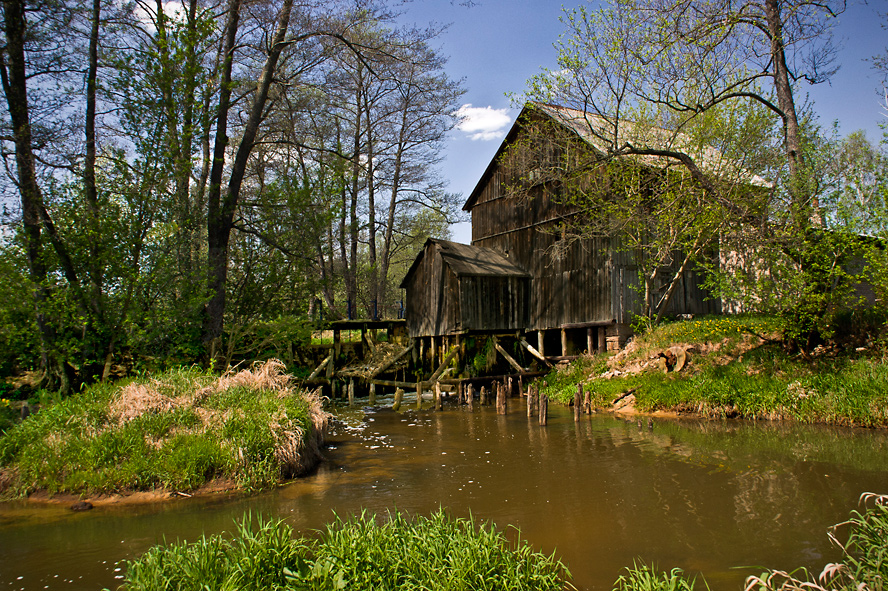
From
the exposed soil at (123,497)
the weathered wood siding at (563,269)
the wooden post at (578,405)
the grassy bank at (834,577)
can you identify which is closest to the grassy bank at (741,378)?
the wooden post at (578,405)

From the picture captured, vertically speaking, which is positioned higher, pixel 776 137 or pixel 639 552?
pixel 776 137

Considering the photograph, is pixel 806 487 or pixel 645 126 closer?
pixel 806 487

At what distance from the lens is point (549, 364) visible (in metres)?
17.6

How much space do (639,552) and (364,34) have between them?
2640cm

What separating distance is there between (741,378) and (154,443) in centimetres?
1142

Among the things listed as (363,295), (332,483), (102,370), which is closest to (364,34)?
(363,295)

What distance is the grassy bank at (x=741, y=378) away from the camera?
31.4 feet

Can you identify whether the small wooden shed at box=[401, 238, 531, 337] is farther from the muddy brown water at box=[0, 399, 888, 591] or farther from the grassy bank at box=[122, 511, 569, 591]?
the grassy bank at box=[122, 511, 569, 591]

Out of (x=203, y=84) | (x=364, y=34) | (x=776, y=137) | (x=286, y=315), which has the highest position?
(x=364, y=34)

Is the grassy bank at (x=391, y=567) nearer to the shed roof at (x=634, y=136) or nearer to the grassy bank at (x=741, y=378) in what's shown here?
the grassy bank at (x=741, y=378)

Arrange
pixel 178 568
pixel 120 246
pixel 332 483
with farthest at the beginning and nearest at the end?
pixel 120 246 → pixel 332 483 → pixel 178 568

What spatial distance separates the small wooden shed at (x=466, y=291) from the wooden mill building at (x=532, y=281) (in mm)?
35

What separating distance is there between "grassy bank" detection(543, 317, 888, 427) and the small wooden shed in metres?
3.67

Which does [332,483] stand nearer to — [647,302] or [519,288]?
[647,302]
